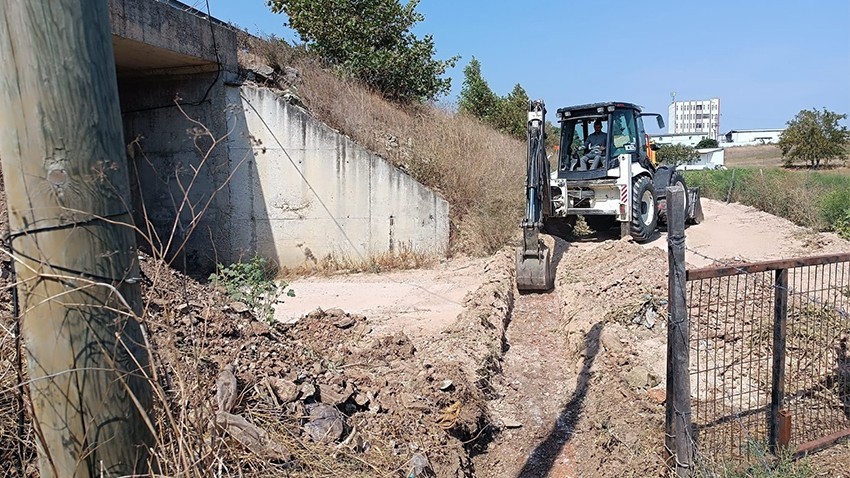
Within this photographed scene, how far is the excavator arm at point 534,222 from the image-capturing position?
9617 mm

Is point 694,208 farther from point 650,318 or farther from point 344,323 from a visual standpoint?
point 344,323

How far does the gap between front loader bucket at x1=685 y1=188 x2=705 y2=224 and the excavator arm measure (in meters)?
6.56

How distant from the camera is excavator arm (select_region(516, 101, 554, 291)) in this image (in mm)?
9617

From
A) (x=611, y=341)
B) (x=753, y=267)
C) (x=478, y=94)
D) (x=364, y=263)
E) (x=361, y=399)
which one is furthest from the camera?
(x=478, y=94)

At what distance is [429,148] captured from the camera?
14938 millimetres

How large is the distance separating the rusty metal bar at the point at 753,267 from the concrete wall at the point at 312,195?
30.4 feet

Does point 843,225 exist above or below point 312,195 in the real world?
below

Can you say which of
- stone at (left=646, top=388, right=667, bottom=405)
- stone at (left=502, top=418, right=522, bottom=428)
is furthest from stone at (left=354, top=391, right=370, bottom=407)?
stone at (left=646, top=388, right=667, bottom=405)

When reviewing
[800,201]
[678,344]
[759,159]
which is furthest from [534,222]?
[759,159]

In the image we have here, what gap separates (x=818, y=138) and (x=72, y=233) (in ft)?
162

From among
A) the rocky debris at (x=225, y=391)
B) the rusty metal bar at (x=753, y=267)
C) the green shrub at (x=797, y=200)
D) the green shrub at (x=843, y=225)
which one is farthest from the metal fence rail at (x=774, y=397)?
the green shrub at (x=797, y=200)

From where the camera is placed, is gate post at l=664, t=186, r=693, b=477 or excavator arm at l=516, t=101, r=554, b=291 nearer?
gate post at l=664, t=186, r=693, b=477

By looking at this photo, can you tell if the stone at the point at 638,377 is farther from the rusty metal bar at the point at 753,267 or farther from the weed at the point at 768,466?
the rusty metal bar at the point at 753,267

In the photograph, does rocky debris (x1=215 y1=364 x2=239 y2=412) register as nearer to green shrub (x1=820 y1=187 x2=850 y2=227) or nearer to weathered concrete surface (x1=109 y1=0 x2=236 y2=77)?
weathered concrete surface (x1=109 y1=0 x2=236 y2=77)
